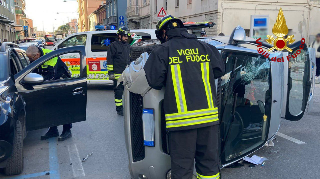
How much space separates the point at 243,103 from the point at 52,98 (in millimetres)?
2757

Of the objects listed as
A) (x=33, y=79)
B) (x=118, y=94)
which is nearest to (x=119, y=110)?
(x=118, y=94)

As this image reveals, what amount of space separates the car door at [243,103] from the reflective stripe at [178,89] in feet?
3.01

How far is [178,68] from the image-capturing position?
2473 millimetres

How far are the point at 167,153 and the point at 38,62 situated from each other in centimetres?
278

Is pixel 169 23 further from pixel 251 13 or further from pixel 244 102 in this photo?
pixel 251 13

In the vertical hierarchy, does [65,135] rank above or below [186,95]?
below

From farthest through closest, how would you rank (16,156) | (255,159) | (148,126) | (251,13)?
(251,13)
(255,159)
(16,156)
(148,126)

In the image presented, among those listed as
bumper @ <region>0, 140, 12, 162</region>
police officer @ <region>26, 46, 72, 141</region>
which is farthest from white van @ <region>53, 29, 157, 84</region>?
bumper @ <region>0, 140, 12, 162</region>

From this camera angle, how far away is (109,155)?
4512 millimetres

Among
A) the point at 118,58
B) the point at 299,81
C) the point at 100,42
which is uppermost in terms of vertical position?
the point at 100,42

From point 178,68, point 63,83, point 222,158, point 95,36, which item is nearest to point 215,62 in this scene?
point 178,68

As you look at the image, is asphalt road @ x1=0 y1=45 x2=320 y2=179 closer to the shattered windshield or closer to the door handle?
the shattered windshield

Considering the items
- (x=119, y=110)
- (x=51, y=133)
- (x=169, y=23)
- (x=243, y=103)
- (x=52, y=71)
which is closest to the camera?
(x=169, y=23)

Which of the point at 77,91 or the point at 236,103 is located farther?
the point at 77,91
